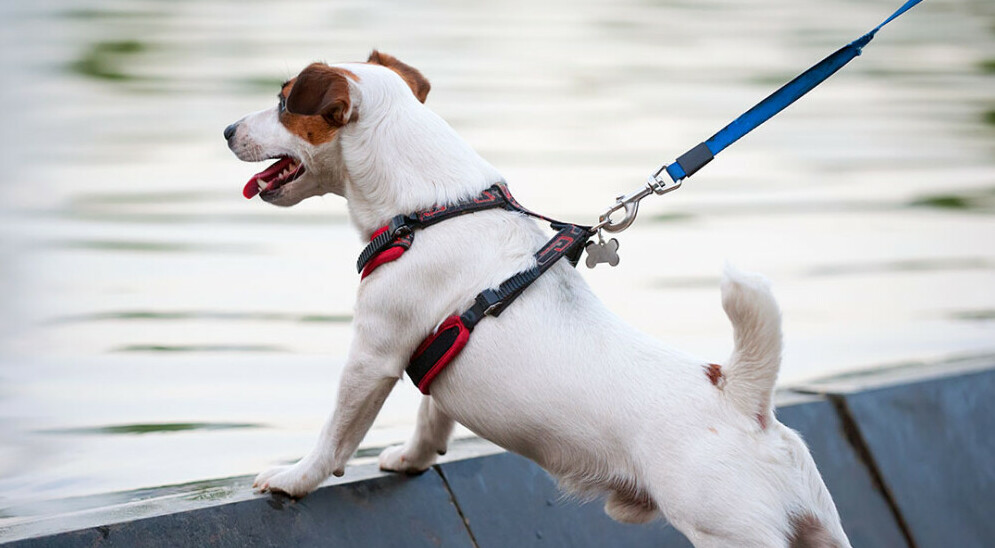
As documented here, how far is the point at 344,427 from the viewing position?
2.45 metres

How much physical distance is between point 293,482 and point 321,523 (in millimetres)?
123

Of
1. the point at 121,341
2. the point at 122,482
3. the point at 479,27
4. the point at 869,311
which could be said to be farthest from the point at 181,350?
the point at 479,27

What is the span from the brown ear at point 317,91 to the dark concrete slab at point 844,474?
1.68 meters

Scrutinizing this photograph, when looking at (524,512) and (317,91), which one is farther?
(524,512)

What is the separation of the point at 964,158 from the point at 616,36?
326cm

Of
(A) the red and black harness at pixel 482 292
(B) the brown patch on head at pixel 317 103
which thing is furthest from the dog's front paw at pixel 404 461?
(B) the brown patch on head at pixel 317 103

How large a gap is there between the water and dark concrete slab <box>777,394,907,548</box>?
1.07 meters

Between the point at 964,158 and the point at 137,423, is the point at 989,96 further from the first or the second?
the point at 137,423

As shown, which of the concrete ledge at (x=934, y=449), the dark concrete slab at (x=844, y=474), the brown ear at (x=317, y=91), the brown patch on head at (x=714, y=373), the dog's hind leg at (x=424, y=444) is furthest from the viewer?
the concrete ledge at (x=934, y=449)

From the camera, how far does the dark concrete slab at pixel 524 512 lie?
2742 millimetres

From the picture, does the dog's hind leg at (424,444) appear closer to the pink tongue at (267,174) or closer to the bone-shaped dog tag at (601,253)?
the bone-shaped dog tag at (601,253)

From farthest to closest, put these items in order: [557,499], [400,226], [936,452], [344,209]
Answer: [344,209], [936,452], [557,499], [400,226]

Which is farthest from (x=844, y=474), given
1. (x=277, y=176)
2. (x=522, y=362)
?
(x=277, y=176)

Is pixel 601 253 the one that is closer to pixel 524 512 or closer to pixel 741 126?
pixel 741 126
